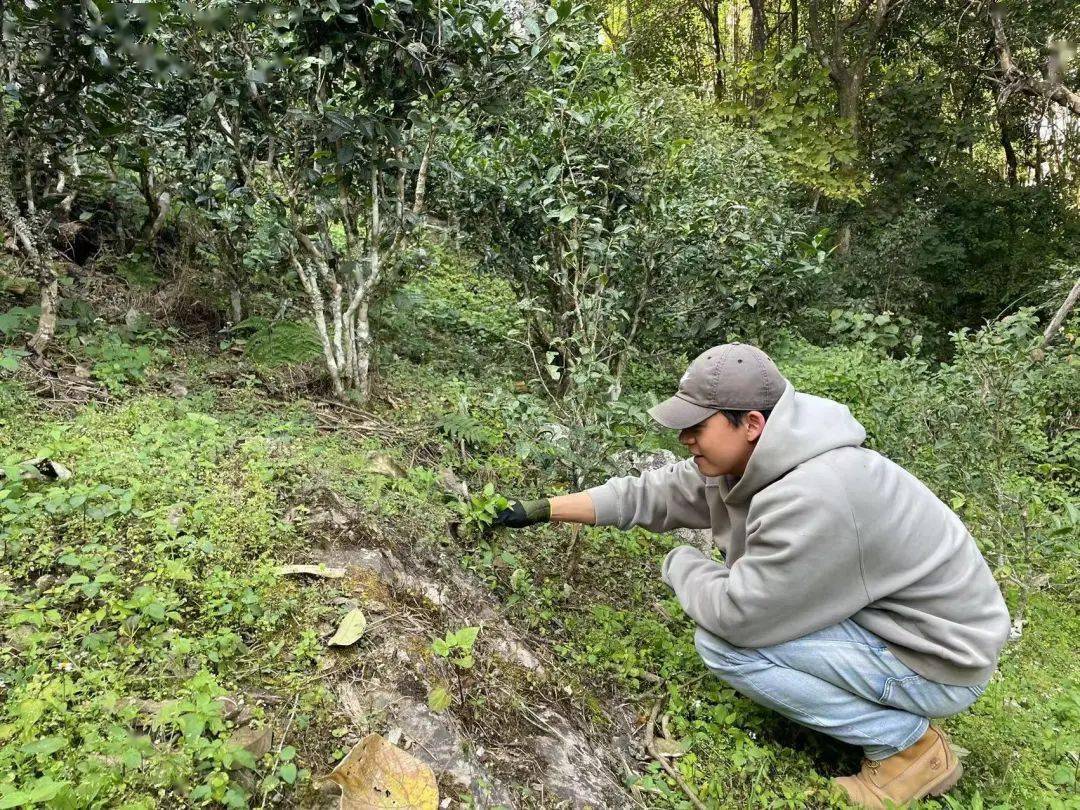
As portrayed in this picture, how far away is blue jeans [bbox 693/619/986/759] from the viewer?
88.8 inches

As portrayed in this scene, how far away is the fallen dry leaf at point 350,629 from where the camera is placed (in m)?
2.08

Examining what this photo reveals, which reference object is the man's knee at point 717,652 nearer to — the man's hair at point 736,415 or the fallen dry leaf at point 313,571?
the man's hair at point 736,415

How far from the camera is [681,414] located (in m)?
2.32

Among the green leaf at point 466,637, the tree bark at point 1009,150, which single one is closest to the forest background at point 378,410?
the green leaf at point 466,637

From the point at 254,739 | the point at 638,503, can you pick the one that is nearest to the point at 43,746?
the point at 254,739

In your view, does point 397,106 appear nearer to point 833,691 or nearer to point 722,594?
point 722,594

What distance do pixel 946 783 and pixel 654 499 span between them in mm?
1429

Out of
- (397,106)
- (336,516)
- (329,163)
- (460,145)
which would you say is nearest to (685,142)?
(460,145)

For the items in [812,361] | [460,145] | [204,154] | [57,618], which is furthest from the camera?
[812,361]

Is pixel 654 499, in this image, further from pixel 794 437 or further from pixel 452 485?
pixel 452 485

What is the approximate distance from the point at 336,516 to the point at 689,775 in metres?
1.64

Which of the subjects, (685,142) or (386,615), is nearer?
(386,615)

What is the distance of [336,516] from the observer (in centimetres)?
268

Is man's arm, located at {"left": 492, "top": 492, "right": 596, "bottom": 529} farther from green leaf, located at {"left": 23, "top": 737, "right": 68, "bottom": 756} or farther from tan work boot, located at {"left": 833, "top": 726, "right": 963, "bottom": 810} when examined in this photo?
green leaf, located at {"left": 23, "top": 737, "right": 68, "bottom": 756}
